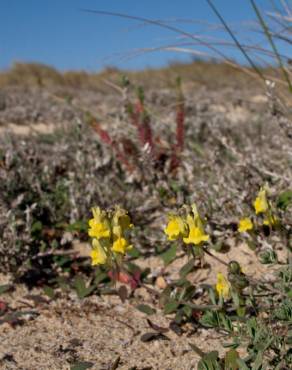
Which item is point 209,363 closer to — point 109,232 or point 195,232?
point 195,232

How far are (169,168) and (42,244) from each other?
3.81 feet

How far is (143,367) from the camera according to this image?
1833 millimetres

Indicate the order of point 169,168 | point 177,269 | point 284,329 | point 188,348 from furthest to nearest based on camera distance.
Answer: point 169,168 < point 177,269 < point 188,348 < point 284,329

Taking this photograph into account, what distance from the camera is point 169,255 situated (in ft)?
8.54

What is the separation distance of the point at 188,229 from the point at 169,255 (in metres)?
0.85

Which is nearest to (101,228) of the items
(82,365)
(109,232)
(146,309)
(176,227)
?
(109,232)

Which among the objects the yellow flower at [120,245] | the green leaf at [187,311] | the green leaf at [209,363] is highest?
the yellow flower at [120,245]

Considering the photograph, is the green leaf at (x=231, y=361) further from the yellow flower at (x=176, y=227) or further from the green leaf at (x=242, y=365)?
the yellow flower at (x=176, y=227)

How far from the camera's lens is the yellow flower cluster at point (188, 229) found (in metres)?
1.73

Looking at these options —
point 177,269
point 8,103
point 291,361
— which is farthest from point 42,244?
point 8,103

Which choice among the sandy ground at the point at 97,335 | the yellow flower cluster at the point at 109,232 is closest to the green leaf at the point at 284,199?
the sandy ground at the point at 97,335

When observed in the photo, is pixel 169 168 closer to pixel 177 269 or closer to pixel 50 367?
pixel 177 269

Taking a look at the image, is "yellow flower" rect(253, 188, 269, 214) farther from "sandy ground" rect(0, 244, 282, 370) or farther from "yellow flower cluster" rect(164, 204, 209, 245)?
"sandy ground" rect(0, 244, 282, 370)

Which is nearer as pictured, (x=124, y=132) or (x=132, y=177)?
(x=132, y=177)
